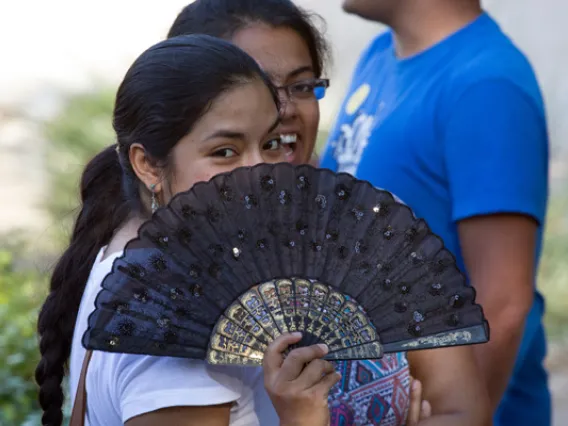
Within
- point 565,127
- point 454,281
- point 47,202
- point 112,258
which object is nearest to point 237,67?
point 112,258

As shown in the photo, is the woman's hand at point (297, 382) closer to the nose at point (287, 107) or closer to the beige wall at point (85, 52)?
the nose at point (287, 107)

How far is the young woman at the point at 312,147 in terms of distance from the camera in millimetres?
2438

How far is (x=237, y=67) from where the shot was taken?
7.82ft

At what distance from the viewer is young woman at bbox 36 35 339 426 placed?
209 centimetres

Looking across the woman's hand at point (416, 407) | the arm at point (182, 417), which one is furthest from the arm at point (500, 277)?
the arm at point (182, 417)

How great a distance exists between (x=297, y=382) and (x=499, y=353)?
1.10m

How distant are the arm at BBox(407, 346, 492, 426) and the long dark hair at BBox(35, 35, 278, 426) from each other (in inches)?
31.5

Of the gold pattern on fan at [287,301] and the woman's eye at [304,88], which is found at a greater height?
the woman's eye at [304,88]

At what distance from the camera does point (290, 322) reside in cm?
221

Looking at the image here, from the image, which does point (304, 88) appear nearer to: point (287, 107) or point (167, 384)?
point (287, 107)

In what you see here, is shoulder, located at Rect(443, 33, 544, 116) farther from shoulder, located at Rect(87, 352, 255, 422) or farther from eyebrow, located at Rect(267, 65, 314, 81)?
shoulder, located at Rect(87, 352, 255, 422)

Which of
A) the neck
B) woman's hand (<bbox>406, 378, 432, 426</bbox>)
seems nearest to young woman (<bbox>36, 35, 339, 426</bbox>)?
woman's hand (<bbox>406, 378, 432, 426</bbox>)

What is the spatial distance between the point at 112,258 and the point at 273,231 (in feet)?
1.30

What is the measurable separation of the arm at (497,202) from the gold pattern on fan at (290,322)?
81cm
